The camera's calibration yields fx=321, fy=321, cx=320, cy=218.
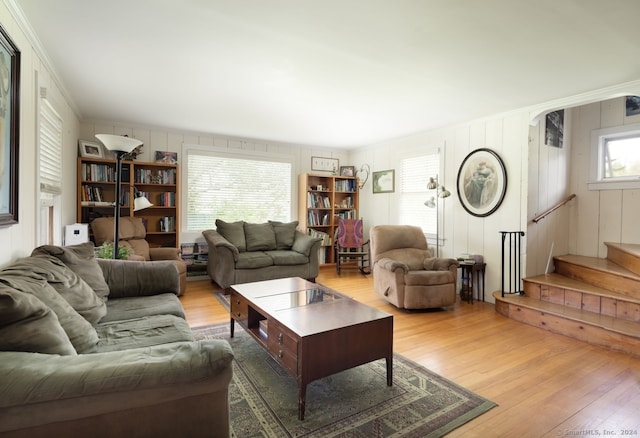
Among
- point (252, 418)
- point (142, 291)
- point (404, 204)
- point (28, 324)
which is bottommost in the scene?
point (252, 418)

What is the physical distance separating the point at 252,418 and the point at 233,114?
3.45m

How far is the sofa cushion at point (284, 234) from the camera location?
5.09 metres

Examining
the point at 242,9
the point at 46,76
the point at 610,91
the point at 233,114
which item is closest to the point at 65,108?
the point at 46,76

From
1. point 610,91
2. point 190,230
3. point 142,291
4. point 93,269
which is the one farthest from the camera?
point 190,230

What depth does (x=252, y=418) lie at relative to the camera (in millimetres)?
1771

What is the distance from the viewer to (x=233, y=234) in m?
4.78

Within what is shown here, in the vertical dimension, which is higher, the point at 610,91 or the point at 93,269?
the point at 610,91

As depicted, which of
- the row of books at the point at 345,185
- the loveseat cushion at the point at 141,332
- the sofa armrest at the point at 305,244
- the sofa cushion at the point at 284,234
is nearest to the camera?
the loveseat cushion at the point at 141,332

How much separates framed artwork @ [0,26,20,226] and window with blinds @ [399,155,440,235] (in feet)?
14.9

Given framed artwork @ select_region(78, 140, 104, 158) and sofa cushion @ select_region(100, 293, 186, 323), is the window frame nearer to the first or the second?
framed artwork @ select_region(78, 140, 104, 158)

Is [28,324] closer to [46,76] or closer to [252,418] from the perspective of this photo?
[252,418]

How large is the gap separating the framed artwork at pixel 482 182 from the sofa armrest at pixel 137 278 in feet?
12.0

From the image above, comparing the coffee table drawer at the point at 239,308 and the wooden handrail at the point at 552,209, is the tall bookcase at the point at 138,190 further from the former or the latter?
the wooden handrail at the point at 552,209

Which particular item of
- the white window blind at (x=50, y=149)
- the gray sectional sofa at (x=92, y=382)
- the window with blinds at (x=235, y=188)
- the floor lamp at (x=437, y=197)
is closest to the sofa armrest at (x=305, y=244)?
the window with blinds at (x=235, y=188)
